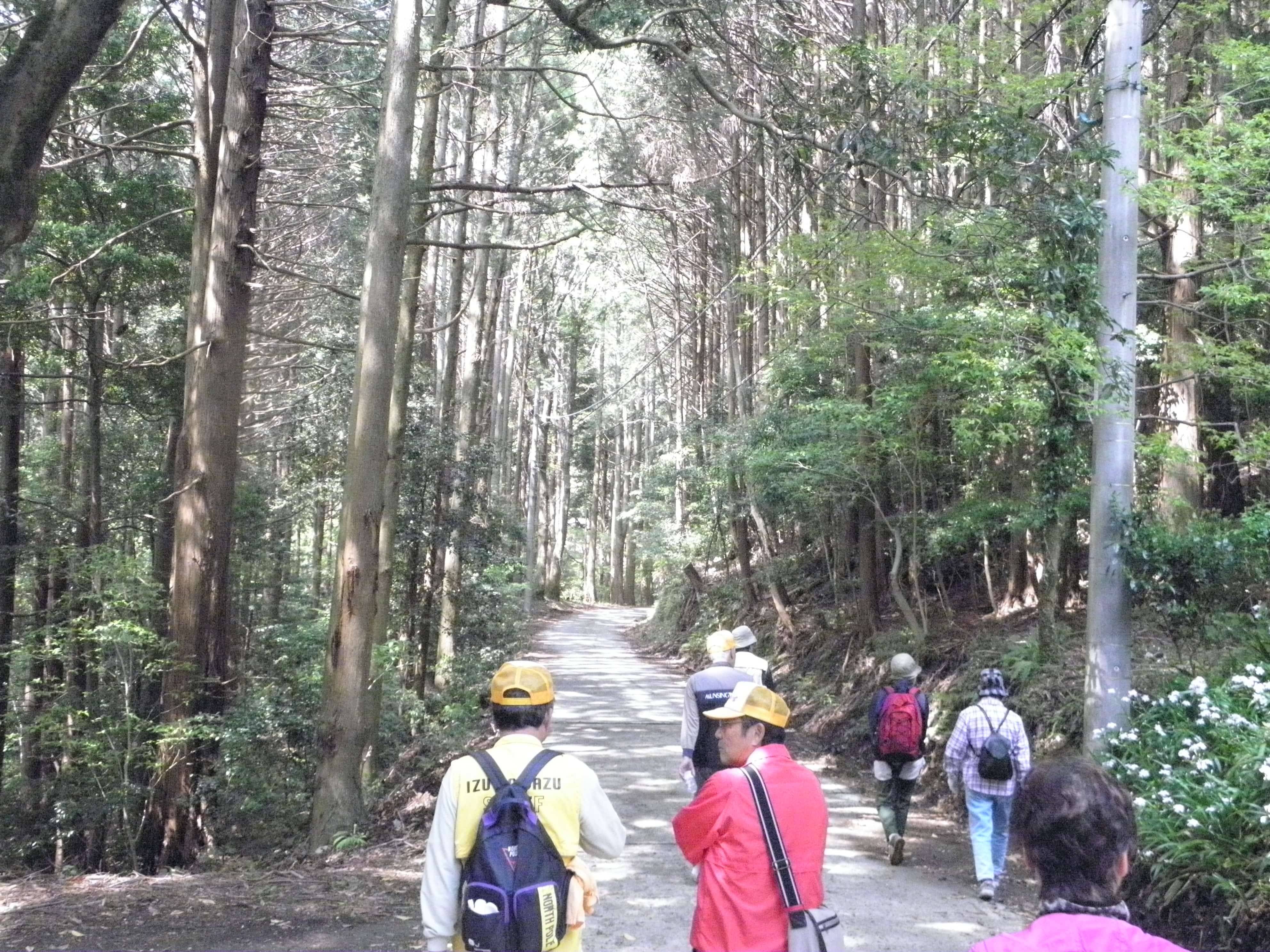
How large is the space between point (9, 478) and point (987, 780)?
14236mm

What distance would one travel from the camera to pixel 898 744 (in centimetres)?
789

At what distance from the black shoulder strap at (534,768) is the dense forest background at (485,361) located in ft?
12.6

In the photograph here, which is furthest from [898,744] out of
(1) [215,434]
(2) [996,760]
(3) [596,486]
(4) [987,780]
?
(3) [596,486]

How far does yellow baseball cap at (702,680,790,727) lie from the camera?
142 inches

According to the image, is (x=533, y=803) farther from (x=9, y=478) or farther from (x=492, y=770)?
(x=9, y=478)

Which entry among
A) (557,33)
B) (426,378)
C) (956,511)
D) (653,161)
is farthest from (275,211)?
(956,511)

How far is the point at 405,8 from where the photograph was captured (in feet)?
32.5

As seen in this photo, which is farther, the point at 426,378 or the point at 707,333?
the point at 707,333

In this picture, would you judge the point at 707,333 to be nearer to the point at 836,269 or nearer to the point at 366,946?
the point at 836,269

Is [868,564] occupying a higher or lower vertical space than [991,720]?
higher

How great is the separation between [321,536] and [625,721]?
15.9 metres

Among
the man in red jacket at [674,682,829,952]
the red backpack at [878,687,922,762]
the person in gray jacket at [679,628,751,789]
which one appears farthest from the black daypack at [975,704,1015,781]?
the man in red jacket at [674,682,829,952]

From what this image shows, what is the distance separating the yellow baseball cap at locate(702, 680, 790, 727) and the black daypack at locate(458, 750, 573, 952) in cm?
82

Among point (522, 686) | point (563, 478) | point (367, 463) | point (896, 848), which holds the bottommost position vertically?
point (896, 848)
